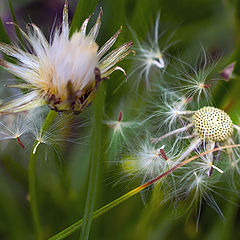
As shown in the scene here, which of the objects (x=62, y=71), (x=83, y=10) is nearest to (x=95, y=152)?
(x=62, y=71)

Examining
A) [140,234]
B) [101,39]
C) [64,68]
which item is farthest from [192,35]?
[64,68]

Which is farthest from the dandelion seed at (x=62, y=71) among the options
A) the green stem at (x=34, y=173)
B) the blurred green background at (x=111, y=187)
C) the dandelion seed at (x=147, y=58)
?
the dandelion seed at (x=147, y=58)

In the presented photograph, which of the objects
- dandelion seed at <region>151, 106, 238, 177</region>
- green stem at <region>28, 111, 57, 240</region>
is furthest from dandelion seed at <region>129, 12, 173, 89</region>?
green stem at <region>28, 111, 57, 240</region>

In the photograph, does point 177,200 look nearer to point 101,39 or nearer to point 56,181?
point 101,39

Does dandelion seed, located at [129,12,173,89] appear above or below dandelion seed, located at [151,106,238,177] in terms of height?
above

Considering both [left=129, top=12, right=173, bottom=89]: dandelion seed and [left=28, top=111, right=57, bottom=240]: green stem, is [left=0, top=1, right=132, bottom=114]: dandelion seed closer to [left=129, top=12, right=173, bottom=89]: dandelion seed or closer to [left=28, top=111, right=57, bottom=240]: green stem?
[left=28, top=111, right=57, bottom=240]: green stem

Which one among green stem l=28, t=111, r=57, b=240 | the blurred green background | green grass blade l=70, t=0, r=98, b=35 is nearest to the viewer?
green stem l=28, t=111, r=57, b=240
